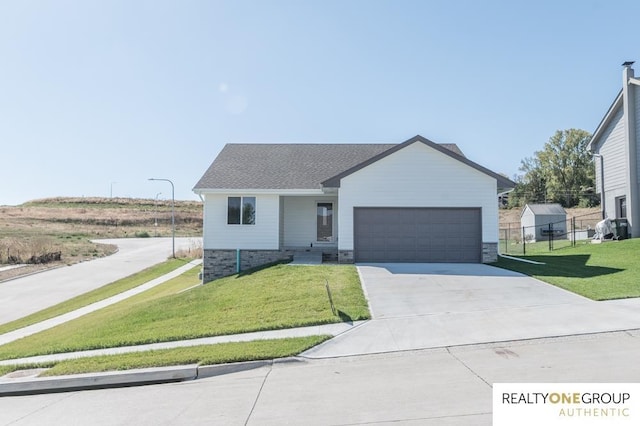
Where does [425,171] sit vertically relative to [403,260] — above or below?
above

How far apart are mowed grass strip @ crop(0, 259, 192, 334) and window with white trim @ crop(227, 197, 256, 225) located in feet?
23.2

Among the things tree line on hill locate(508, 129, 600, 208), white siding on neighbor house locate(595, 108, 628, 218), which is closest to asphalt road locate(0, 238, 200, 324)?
white siding on neighbor house locate(595, 108, 628, 218)

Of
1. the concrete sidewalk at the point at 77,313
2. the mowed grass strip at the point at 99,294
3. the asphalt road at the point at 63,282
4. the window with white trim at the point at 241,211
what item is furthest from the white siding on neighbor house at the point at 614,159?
the asphalt road at the point at 63,282

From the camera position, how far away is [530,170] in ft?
230

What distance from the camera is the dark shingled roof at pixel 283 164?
19.3 m

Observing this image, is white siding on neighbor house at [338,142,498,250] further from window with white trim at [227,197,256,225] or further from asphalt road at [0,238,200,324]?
asphalt road at [0,238,200,324]

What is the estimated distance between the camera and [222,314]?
10883mm

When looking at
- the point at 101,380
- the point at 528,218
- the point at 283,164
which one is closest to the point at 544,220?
the point at 528,218

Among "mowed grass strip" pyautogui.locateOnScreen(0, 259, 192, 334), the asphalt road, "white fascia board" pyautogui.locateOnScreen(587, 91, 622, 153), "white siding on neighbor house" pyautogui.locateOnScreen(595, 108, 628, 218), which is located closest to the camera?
"mowed grass strip" pyautogui.locateOnScreen(0, 259, 192, 334)

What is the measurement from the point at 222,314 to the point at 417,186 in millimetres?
9907

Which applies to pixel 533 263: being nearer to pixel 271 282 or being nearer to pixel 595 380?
Answer: pixel 271 282

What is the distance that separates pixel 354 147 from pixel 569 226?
2544 centimetres

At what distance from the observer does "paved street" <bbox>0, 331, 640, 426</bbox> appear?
487 cm

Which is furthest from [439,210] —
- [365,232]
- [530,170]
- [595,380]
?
[530,170]
